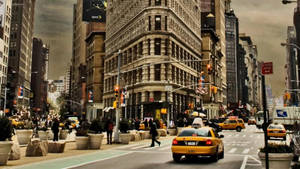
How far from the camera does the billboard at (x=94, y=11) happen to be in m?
107

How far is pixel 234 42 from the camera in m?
181

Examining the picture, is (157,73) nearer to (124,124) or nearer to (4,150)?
(124,124)

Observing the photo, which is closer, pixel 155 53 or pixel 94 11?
pixel 155 53

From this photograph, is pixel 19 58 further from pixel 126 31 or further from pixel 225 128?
pixel 225 128

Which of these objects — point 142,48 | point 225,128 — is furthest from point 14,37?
point 225,128

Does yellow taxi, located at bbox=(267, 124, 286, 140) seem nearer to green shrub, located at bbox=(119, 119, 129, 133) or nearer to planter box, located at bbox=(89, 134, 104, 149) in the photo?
green shrub, located at bbox=(119, 119, 129, 133)

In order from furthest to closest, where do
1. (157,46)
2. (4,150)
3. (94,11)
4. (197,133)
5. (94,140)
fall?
(94,11) < (157,46) < (94,140) < (197,133) < (4,150)

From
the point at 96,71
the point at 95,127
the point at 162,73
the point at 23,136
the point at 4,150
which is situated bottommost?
the point at 23,136

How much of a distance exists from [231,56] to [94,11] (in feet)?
309

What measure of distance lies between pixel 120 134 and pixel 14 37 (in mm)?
118667

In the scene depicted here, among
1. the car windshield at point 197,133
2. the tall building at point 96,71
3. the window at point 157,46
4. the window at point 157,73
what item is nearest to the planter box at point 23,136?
the car windshield at point 197,133

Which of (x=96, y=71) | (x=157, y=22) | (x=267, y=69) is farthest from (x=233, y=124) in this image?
(x=96, y=71)

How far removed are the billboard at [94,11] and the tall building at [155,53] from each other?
32.4 m

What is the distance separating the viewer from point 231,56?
585 ft
